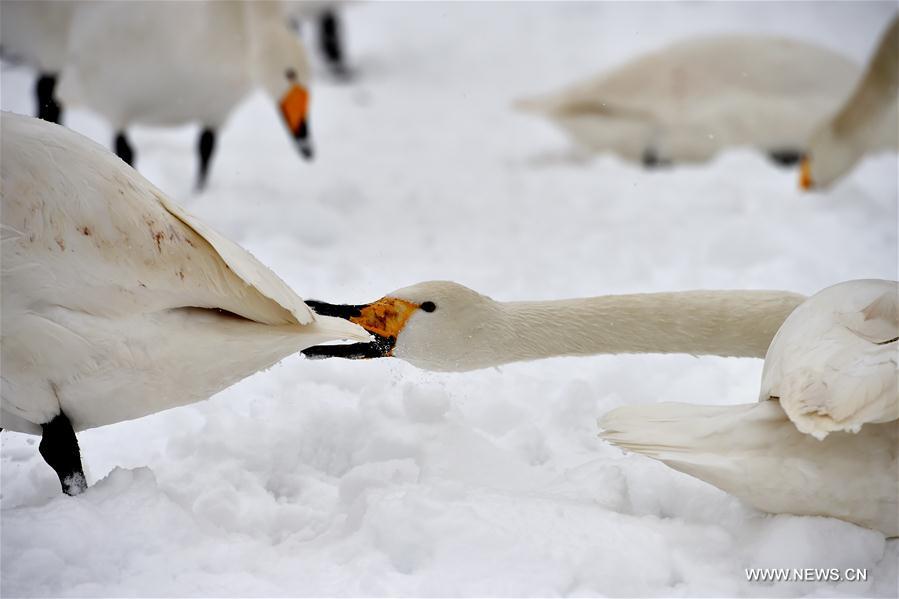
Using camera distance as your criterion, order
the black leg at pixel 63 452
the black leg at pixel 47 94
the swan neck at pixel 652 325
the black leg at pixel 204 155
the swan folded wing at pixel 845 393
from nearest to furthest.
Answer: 1. the swan folded wing at pixel 845 393
2. the black leg at pixel 63 452
3. the swan neck at pixel 652 325
4. the black leg at pixel 47 94
5. the black leg at pixel 204 155

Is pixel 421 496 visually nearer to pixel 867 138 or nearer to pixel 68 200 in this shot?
pixel 68 200

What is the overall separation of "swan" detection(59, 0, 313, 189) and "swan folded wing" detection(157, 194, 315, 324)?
121 inches

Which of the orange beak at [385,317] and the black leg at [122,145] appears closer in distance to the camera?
the orange beak at [385,317]

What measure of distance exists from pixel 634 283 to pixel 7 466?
8.82 ft

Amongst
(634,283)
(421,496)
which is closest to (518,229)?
(634,283)

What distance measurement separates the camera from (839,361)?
2268mm

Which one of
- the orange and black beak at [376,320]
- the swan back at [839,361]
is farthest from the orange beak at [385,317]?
the swan back at [839,361]

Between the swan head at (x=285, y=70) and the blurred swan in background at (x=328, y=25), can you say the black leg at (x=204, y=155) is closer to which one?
the swan head at (x=285, y=70)

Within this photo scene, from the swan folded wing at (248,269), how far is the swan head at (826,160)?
4.09 m

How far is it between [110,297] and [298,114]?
3.77 meters

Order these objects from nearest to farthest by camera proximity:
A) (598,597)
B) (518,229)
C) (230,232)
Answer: (598,597) → (230,232) → (518,229)

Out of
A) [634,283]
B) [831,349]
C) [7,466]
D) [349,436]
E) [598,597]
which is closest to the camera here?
[598,597]

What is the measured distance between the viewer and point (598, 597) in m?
2.18

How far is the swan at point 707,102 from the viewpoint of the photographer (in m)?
6.99
